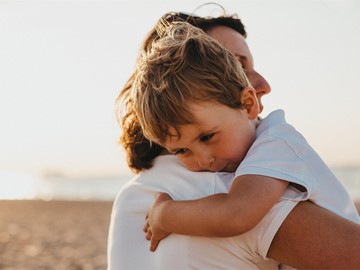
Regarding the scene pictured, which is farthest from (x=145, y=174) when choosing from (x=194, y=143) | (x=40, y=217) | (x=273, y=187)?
(x=40, y=217)

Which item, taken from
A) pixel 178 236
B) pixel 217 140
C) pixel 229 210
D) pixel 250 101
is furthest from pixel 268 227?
pixel 250 101

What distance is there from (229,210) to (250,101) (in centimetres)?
59

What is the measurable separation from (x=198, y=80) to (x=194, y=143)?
265 millimetres

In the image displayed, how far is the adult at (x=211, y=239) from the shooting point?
2.36m

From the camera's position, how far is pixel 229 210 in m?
2.39

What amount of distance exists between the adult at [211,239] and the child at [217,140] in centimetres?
5

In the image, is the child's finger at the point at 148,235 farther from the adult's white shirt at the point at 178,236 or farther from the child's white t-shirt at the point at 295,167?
the child's white t-shirt at the point at 295,167

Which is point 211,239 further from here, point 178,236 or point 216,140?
point 216,140

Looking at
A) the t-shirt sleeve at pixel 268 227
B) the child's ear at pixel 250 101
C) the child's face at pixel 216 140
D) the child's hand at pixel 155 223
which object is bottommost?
the child's hand at pixel 155 223

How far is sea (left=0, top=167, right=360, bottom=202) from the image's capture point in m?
37.8

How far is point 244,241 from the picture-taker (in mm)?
2457

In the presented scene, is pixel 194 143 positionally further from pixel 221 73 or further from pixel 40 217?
pixel 40 217

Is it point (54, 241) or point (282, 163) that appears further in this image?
point (54, 241)

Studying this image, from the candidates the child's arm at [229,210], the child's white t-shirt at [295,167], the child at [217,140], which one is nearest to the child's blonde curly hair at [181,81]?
the child at [217,140]
